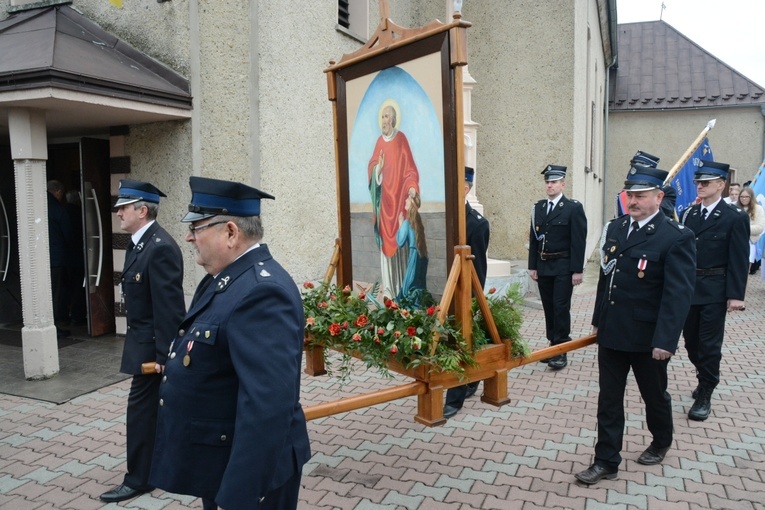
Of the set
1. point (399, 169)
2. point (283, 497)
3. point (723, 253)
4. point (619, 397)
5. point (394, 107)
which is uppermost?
point (394, 107)

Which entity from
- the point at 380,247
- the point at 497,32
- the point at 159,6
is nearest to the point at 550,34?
the point at 497,32

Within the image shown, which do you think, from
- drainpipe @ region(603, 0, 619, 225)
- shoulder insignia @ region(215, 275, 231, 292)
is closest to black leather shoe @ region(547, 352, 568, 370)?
shoulder insignia @ region(215, 275, 231, 292)

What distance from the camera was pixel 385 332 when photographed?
3432 millimetres

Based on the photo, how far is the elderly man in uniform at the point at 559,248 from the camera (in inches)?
251

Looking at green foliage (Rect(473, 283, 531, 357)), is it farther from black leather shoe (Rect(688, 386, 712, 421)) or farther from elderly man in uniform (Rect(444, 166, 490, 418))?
black leather shoe (Rect(688, 386, 712, 421))

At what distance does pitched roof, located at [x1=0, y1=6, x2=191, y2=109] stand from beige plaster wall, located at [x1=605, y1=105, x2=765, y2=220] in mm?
15505

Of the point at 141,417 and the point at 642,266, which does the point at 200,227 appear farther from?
the point at 642,266

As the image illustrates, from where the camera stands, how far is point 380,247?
4.10m

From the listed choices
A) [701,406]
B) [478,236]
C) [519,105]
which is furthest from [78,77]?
[519,105]

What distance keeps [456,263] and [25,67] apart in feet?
14.9

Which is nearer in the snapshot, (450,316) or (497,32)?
(450,316)

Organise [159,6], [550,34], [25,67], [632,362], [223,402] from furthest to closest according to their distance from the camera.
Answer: [550,34], [159,6], [25,67], [632,362], [223,402]

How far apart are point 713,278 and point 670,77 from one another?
684 inches

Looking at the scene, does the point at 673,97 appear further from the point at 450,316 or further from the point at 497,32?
the point at 450,316
